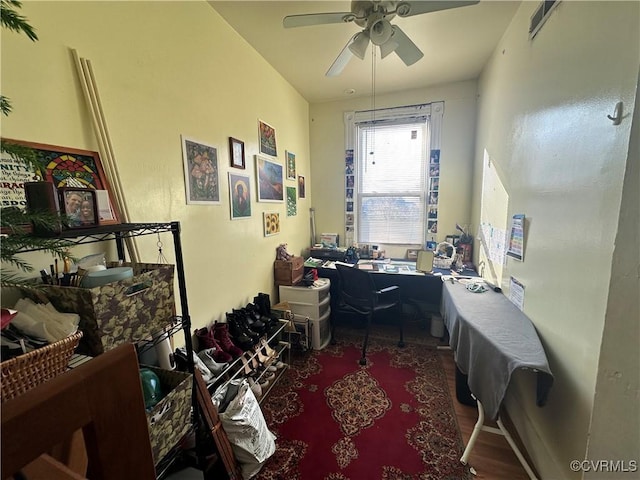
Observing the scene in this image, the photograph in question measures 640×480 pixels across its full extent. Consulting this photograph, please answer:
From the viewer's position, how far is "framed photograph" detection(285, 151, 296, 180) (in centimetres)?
291

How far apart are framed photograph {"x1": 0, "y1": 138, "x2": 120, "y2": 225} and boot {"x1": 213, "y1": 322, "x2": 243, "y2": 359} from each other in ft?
3.21

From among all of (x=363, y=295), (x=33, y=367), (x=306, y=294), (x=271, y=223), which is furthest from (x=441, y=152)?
(x=33, y=367)

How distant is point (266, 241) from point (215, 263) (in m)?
0.70

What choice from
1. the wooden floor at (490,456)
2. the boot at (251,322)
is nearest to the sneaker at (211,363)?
the boot at (251,322)

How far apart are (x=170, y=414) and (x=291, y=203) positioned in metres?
2.29

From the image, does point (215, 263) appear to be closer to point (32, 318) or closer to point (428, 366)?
point (32, 318)

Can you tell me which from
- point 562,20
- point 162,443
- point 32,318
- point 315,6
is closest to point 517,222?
point 562,20

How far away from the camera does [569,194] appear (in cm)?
120

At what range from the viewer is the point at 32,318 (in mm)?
756

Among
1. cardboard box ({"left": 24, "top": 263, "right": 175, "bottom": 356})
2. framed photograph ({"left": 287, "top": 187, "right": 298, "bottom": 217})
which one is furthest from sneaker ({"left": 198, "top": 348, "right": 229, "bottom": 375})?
framed photograph ({"left": 287, "top": 187, "right": 298, "bottom": 217})

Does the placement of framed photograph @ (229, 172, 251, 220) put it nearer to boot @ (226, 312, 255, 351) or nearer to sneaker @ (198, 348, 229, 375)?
boot @ (226, 312, 255, 351)

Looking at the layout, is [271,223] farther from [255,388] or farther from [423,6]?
[423,6]

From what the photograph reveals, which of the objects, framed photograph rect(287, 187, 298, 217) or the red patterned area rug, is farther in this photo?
framed photograph rect(287, 187, 298, 217)

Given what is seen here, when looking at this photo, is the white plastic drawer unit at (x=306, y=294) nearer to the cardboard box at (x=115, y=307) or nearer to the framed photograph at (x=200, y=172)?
the framed photograph at (x=200, y=172)
